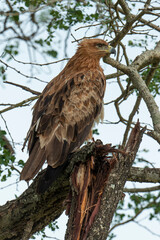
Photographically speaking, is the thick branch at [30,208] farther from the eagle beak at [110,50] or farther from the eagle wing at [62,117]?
the eagle beak at [110,50]

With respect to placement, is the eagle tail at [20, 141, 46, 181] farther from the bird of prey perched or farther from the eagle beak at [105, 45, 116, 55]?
the eagle beak at [105, 45, 116, 55]

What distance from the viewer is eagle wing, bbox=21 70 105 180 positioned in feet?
16.0

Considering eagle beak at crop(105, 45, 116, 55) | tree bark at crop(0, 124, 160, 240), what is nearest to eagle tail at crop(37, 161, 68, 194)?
tree bark at crop(0, 124, 160, 240)

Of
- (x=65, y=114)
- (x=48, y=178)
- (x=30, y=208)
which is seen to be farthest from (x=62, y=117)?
(x=30, y=208)

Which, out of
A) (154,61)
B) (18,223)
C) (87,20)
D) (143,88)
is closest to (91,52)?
(87,20)

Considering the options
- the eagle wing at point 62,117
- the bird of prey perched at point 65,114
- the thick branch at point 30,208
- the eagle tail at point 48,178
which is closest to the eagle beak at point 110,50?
the bird of prey perched at point 65,114

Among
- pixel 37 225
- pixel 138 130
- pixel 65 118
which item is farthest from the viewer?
pixel 65 118

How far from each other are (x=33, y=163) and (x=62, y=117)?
2.82 ft

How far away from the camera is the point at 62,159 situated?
188 inches

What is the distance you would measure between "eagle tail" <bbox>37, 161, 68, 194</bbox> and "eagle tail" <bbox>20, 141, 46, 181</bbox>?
114mm

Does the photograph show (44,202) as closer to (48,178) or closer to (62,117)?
(48,178)

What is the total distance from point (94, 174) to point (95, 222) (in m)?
0.64

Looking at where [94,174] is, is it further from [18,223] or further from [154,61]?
[154,61]

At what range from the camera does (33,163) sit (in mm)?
4801
